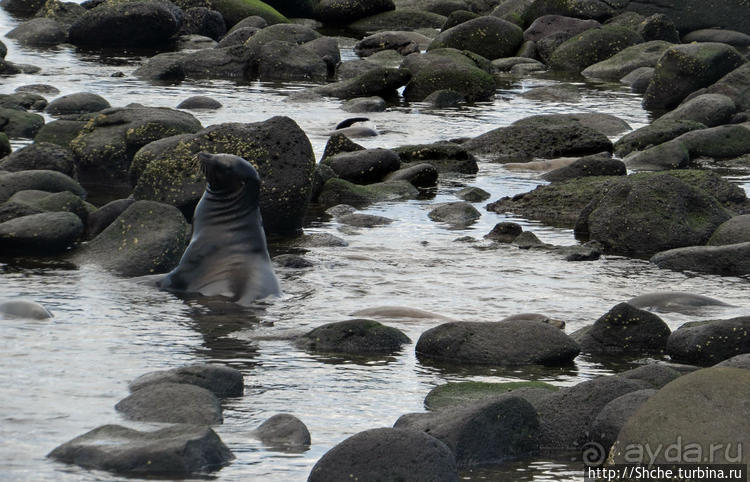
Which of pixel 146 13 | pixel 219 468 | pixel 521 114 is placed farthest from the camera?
pixel 146 13

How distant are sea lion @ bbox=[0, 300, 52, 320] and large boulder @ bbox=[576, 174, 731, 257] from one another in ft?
19.9

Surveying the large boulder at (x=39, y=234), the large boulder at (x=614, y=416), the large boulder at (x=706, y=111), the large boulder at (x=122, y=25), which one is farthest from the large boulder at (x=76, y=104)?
the large boulder at (x=614, y=416)

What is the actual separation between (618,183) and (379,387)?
6.76 m

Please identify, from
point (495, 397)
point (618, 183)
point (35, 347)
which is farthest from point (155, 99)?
point (495, 397)

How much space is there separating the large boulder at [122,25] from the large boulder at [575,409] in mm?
25019

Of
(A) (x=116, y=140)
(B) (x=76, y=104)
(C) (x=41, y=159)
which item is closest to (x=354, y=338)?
(C) (x=41, y=159)

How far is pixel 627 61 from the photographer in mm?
29125

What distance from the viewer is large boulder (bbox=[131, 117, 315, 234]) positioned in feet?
44.8

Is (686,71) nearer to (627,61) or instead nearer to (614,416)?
(627,61)

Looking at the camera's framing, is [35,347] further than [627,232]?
No

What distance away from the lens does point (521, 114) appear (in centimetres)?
2291

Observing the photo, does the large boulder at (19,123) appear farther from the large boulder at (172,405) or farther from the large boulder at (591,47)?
the large boulder at (591,47)

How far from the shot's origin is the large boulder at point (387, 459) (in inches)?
229

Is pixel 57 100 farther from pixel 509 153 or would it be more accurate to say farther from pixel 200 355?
pixel 200 355
